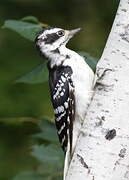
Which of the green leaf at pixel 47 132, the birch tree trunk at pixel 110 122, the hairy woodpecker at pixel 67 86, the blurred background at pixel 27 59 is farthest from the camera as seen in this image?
the blurred background at pixel 27 59

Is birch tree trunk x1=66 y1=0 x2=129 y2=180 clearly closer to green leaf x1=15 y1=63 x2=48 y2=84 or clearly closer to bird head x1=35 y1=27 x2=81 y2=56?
green leaf x1=15 y1=63 x2=48 y2=84

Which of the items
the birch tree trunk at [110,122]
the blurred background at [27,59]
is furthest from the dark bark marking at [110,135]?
the blurred background at [27,59]

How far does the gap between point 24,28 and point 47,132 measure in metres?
0.74

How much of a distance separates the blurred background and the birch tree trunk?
3044 millimetres

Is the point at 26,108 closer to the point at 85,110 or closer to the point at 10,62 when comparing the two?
the point at 10,62

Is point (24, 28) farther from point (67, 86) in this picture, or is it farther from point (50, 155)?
point (50, 155)

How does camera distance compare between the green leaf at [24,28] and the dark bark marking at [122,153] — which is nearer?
the dark bark marking at [122,153]

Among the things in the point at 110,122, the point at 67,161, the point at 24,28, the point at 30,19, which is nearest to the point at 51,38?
the point at 30,19

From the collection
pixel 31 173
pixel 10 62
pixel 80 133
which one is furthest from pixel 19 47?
pixel 80 133

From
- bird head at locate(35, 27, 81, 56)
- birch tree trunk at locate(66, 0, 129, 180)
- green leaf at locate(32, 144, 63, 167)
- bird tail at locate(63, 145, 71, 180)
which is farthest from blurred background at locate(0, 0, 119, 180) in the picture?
birch tree trunk at locate(66, 0, 129, 180)

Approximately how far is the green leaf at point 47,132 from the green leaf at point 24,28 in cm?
60

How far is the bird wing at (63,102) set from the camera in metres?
6.12

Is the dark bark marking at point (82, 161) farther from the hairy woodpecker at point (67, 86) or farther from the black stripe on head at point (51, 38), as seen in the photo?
the black stripe on head at point (51, 38)

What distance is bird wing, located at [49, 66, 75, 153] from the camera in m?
6.12
